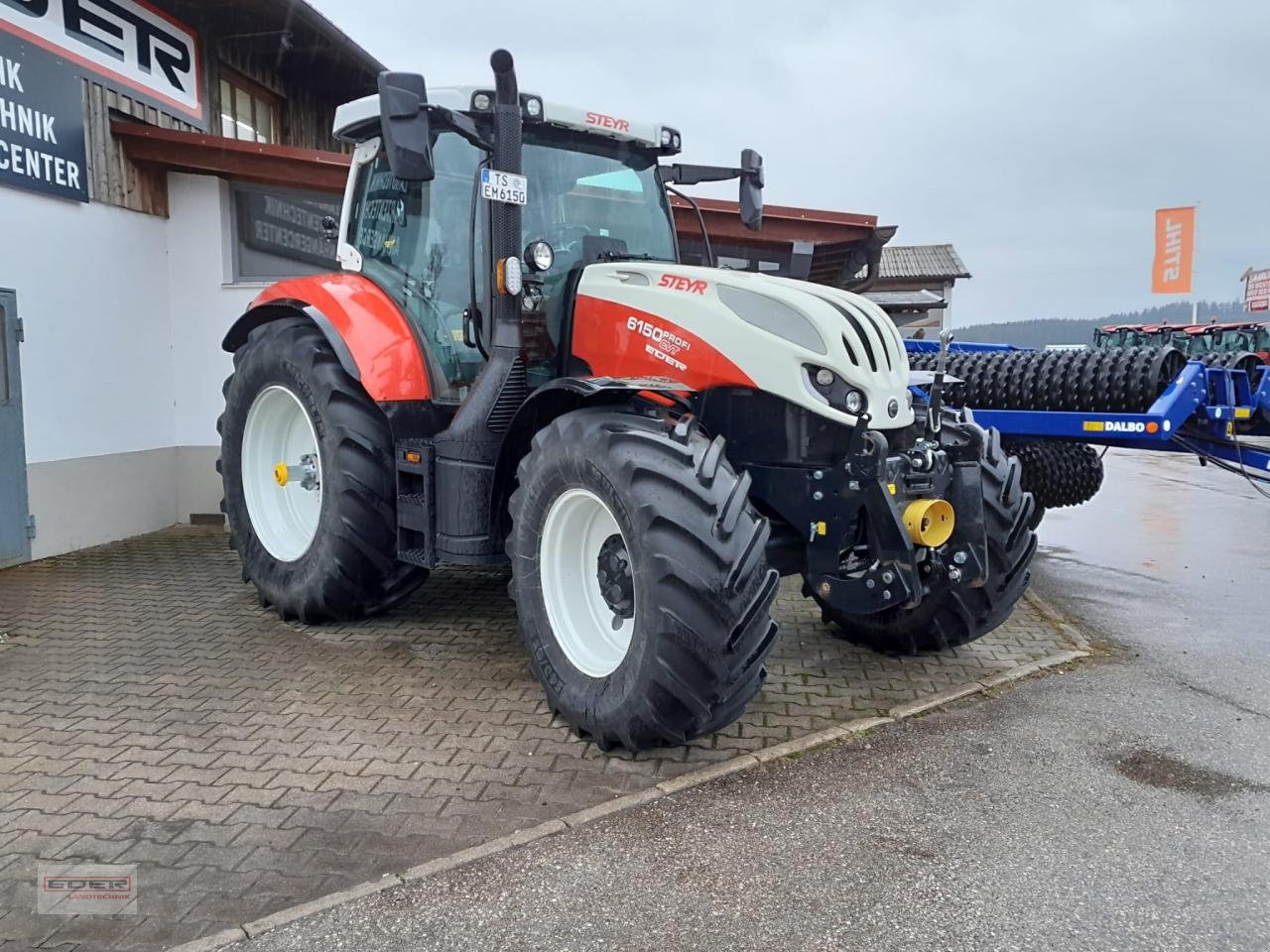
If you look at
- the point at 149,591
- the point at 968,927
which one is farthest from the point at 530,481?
the point at 149,591

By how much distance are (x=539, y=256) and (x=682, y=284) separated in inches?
29.9

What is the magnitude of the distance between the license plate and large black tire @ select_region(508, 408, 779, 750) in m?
1.18

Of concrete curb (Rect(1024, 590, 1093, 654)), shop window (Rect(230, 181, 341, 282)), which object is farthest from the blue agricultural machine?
shop window (Rect(230, 181, 341, 282))

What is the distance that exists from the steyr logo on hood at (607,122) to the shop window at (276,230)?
3.89 meters

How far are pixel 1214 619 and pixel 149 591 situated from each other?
6578 mm

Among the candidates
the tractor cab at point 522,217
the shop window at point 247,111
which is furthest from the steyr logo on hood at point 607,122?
the shop window at point 247,111

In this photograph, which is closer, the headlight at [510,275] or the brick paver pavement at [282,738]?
the brick paver pavement at [282,738]

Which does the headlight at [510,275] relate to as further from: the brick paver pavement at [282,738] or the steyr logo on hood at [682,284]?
the brick paver pavement at [282,738]

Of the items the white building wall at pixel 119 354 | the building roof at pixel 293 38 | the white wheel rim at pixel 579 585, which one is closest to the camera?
the white wheel rim at pixel 579 585

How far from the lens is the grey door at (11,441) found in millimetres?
6453

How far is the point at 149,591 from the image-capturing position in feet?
19.8

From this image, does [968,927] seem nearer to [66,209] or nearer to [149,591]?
[149,591]

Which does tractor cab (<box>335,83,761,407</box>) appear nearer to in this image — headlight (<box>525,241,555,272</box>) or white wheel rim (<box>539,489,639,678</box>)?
headlight (<box>525,241,555,272</box>)

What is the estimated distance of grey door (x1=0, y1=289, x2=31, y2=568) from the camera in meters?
A: 6.45
